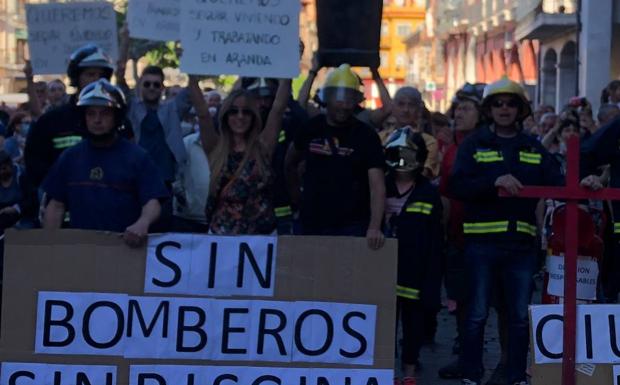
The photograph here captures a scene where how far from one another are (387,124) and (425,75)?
71093mm

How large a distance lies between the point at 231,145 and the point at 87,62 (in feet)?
3.17

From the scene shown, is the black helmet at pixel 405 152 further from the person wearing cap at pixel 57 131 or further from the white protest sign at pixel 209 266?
the white protest sign at pixel 209 266

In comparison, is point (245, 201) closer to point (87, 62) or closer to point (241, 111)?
point (241, 111)

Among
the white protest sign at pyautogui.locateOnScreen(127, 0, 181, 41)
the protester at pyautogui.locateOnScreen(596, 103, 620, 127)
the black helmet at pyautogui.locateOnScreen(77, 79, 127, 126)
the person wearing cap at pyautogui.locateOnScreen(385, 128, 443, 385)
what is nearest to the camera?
the black helmet at pyautogui.locateOnScreen(77, 79, 127, 126)

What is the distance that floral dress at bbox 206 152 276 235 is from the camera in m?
8.80

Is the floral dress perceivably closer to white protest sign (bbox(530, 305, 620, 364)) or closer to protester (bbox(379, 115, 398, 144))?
white protest sign (bbox(530, 305, 620, 364))

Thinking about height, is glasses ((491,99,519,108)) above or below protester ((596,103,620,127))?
below

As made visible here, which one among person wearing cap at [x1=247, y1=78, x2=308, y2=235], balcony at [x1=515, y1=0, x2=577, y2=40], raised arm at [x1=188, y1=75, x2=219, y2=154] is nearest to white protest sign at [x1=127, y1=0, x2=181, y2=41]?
person wearing cap at [x1=247, y1=78, x2=308, y2=235]

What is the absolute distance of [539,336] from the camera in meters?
7.54

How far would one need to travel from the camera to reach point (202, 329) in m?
7.37

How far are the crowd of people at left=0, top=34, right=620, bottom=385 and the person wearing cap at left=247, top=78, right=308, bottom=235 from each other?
1.04 ft

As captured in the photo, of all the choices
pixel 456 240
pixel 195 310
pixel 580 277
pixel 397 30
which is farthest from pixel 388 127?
pixel 397 30

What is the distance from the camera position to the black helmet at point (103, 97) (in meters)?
7.87

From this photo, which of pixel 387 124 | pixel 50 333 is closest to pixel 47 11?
pixel 387 124
